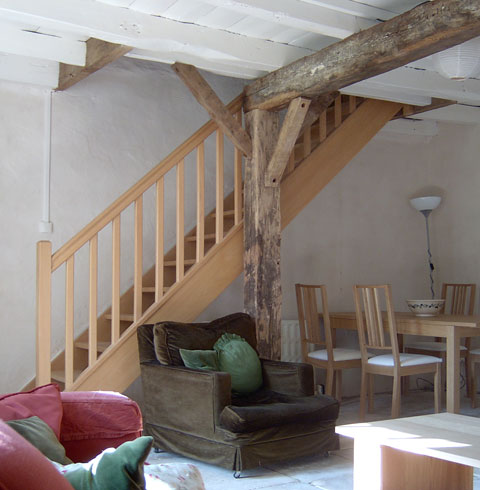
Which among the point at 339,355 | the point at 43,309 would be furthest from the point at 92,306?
the point at 339,355

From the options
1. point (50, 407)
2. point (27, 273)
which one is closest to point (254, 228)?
point (27, 273)

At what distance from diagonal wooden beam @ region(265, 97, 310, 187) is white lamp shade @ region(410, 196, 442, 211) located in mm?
2091

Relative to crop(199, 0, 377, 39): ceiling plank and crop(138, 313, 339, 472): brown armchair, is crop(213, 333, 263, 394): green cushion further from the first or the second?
crop(199, 0, 377, 39): ceiling plank

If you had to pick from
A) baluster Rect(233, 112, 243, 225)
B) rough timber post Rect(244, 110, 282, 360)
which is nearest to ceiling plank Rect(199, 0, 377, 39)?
rough timber post Rect(244, 110, 282, 360)

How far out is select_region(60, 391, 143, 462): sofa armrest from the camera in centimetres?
214

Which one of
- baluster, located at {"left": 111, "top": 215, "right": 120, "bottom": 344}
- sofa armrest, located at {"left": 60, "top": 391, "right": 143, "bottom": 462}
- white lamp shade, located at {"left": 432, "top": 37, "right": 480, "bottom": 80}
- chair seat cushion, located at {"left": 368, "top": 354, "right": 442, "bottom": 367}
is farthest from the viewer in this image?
chair seat cushion, located at {"left": 368, "top": 354, "right": 442, "bottom": 367}

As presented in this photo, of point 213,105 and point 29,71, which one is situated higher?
point 29,71

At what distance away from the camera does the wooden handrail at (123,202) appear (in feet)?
12.0

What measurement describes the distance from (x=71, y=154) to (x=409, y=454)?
308 cm

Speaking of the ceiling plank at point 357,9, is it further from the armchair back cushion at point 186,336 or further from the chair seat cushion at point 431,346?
the chair seat cushion at point 431,346

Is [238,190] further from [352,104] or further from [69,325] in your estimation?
[69,325]

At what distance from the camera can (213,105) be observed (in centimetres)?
422

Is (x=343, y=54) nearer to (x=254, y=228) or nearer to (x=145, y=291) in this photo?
(x=254, y=228)

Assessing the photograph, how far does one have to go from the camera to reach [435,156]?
20.9 feet
